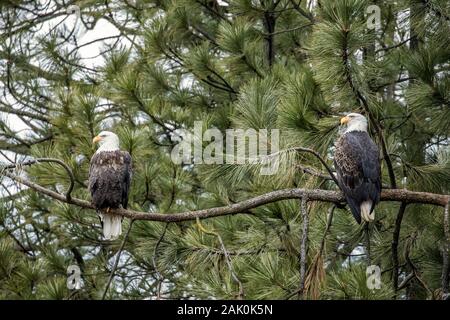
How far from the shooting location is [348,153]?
413 centimetres

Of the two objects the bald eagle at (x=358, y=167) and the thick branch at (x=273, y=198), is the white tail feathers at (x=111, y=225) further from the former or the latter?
the bald eagle at (x=358, y=167)

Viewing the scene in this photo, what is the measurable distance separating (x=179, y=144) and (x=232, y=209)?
2.22 m

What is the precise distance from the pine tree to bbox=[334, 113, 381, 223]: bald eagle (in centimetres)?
9

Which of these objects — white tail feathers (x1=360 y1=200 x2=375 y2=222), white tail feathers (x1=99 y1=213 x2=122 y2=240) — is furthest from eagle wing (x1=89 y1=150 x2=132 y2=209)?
white tail feathers (x1=360 y1=200 x2=375 y2=222)

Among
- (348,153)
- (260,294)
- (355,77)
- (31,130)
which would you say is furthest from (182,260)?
(31,130)

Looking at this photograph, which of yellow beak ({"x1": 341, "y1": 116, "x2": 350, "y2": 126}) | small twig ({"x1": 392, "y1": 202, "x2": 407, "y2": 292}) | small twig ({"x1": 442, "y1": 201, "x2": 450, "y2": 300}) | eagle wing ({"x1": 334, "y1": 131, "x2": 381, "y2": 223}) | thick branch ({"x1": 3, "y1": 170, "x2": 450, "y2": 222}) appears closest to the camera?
small twig ({"x1": 442, "y1": 201, "x2": 450, "y2": 300})

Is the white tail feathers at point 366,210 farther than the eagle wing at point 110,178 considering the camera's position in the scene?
No

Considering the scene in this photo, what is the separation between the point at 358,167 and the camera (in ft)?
13.3

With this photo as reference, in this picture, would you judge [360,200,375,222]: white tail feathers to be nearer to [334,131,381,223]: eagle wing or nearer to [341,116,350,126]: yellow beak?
[334,131,381,223]: eagle wing

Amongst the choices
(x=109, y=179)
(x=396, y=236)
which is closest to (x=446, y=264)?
(x=396, y=236)

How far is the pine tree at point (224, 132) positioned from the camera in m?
3.89

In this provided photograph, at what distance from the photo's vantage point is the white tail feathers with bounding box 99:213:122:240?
4965mm

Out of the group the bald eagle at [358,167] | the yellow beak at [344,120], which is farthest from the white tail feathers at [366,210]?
the yellow beak at [344,120]
